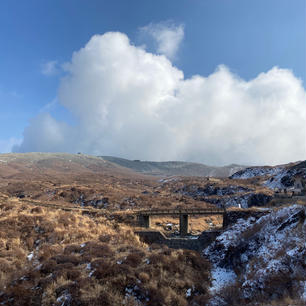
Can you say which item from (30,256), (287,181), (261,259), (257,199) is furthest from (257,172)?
(30,256)

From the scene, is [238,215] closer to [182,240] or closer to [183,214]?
[183,214]

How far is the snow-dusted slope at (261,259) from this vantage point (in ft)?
53.3

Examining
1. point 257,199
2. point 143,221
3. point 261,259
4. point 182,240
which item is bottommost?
point 182,240

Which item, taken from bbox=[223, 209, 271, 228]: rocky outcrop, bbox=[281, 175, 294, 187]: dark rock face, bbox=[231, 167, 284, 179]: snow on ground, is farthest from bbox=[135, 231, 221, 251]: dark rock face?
bbox=[231, 167, 284, 179]: snow on ground

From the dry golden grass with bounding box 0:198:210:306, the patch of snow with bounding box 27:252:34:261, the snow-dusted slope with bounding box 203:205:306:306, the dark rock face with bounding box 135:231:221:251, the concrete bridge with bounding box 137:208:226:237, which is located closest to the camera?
the snow-dusted slope with bounding box 203:205:306:306

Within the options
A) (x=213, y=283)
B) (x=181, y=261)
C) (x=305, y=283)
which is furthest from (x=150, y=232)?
(x=305, y=283)

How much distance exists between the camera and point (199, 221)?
5144cm

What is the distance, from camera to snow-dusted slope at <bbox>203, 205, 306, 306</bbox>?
1626 centimetres

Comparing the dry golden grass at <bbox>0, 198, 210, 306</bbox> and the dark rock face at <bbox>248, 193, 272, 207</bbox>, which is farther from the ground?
the dark rock face at <bbox>248, 193, 272, 207</bbox>

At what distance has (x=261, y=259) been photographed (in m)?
21.0

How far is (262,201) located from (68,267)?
196 feet

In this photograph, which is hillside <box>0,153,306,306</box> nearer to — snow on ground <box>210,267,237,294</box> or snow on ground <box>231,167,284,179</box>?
snow on ground <box>210,267,237,294</box>

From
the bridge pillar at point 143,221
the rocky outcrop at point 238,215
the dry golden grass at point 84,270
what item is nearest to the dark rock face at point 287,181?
the rocky outcrop at point 238,215

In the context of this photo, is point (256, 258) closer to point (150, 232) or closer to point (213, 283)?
point (213, 283)
